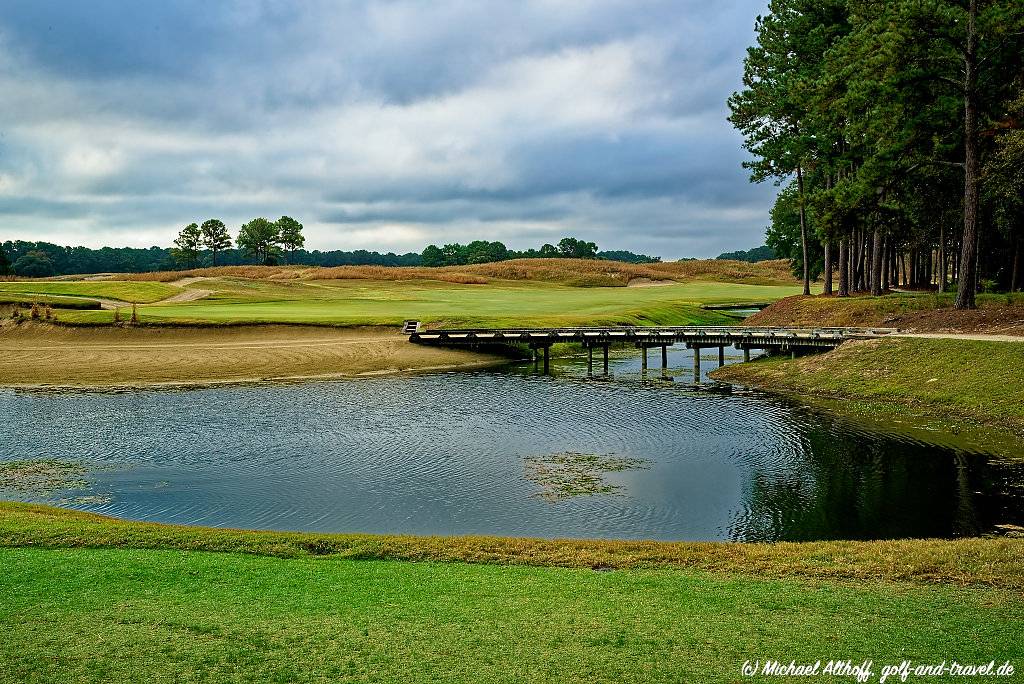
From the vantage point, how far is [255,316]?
178 ft

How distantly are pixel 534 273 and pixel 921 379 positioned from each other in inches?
3428

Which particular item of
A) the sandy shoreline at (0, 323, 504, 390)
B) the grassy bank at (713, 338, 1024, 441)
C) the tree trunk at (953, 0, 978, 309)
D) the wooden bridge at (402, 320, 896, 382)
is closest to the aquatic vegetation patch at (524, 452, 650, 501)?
the grassy bank at (713, 338, 1024, 441)

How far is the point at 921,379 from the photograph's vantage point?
30.6 metres

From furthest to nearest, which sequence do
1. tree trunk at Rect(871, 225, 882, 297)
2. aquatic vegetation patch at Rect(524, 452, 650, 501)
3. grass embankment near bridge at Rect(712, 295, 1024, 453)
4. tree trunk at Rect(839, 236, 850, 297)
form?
tree trunk at Rect(839, 236, 850, 297)
tree trunk at Rect(871, 225, 882, 297)
grass embankment near bridge at Rect(712, 295, 1024, 453)
aquatic vegetation patch at Rect(524, 452, 650, 501)

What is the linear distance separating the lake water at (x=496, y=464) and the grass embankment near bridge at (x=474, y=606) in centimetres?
391

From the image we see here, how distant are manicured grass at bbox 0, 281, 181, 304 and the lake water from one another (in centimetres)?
3107

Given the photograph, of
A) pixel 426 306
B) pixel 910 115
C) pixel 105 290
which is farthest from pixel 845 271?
pixel 105 290

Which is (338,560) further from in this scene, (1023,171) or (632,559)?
(1023,171)

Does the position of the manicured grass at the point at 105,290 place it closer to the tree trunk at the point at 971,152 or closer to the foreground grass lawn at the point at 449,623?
the tree trunk at the point at 971,152

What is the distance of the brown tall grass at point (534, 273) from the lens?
9581 cm

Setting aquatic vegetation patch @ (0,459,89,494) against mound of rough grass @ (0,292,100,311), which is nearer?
aquatic vegetation patch @ (0,459,89,494)

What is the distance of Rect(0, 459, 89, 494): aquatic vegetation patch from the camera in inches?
758

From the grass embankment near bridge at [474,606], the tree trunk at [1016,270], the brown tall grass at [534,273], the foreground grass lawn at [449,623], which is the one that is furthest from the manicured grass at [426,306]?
the foreground grass lawn at [449,623]

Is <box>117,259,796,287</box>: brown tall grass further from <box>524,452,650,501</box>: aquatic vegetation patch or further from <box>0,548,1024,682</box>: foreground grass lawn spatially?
<box>0,548,1024,682</box>: foreground grass lawn
